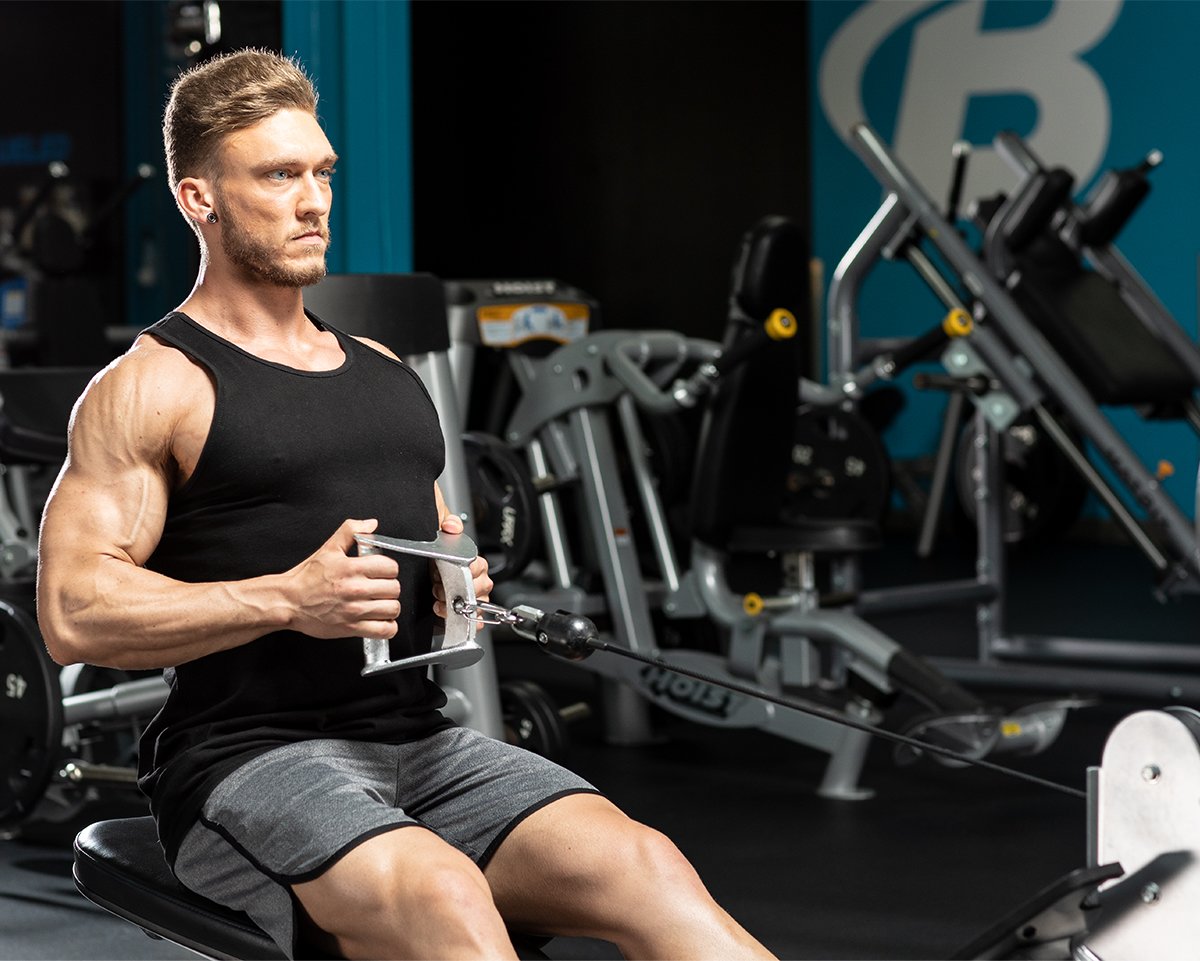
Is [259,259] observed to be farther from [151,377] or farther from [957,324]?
[957,324]

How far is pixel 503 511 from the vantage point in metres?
3.60

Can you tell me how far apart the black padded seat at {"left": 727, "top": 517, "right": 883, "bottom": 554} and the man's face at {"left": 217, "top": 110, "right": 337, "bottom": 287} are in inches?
85.0

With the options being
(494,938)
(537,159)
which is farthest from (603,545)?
(537,159)

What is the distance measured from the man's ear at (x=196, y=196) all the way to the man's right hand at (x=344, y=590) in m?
0.38

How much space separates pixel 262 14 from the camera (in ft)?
12.3

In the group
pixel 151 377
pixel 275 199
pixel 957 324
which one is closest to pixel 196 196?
pixel 275 199

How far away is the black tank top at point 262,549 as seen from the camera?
1611mm

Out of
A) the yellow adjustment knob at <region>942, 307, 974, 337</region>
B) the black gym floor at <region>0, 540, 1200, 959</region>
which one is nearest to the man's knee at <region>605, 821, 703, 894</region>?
the black gym floor at <region>0, 540, 1200, 959</region>

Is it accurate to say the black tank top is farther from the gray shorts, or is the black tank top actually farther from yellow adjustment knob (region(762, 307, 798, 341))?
yellow adjustment knob (region(762, 307, 798, 341))

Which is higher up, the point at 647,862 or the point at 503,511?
the point at 647,862

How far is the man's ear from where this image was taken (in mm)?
1676

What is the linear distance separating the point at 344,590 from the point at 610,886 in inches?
14.6

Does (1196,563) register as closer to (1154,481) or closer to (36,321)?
(1154,481)

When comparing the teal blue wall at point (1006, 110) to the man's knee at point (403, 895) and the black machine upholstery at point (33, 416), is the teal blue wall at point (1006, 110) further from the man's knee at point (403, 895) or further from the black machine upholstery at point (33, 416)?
the man's knee at point (403, 895)
